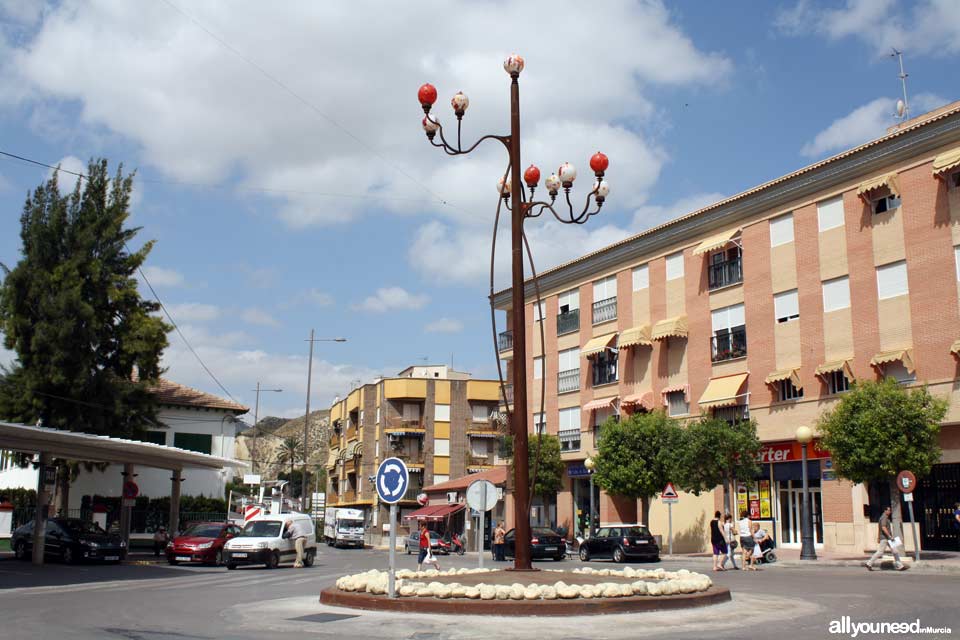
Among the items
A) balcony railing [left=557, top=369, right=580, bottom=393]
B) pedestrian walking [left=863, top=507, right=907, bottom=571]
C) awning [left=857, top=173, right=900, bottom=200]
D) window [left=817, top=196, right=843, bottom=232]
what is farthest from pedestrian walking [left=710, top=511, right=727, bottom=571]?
balcony railing [left=557, top=369, right=580, bottom=393]

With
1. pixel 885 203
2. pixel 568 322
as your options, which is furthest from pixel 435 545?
pixel 885 203

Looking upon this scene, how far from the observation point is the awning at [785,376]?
36625 mm

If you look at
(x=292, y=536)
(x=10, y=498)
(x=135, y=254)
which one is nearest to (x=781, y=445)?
(x=292, y=536)

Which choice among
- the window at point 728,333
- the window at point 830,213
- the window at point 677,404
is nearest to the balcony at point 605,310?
the window at point 677,404

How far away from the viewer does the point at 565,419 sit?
50.4 m

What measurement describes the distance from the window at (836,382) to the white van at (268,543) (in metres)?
19.5

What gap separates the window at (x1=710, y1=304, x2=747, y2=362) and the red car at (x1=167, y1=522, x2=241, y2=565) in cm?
2107

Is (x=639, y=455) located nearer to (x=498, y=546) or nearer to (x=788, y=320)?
(x=498, y=546)

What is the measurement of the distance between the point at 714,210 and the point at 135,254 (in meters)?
26.3

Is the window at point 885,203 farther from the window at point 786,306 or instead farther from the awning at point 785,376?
the awning at point 785,376

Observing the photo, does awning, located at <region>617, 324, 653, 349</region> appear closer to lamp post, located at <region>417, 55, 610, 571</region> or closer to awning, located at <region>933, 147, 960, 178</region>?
awning, located at <region>933, 147, 960, 178</region>

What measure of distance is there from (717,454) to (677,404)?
23.6ft

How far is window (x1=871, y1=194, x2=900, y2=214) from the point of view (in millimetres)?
33875

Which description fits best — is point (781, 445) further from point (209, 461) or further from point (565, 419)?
point (209, 461)
